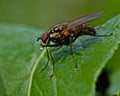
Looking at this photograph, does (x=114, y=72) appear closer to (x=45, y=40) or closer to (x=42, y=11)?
(x=45, y=40)

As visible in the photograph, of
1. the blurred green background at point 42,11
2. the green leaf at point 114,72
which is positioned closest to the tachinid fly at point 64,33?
the green leaf at point 114,72

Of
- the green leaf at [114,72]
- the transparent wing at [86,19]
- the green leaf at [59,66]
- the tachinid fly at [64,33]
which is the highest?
the transparent wing at [86,19]

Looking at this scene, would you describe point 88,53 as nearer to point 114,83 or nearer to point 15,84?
point 15,84

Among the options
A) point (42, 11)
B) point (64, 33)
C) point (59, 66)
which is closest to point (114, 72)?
point (64, 33)

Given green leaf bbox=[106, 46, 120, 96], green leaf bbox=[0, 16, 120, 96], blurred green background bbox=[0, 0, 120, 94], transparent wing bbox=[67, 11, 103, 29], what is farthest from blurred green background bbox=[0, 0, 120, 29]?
transparent wing bbox=[67, 11, 103, 29]

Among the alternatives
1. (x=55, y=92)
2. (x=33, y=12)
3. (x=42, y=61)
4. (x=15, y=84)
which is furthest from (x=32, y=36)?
(x=33, y=12)

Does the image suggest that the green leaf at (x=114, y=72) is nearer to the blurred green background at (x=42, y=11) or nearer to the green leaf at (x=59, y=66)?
the green leaf at (x=59, y=66)
